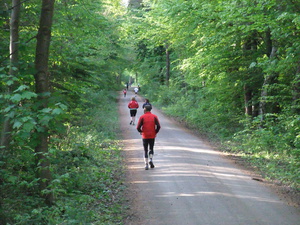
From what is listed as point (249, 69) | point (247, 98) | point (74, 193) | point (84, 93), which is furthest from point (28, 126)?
point (247, 98)

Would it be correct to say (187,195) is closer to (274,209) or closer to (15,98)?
(274,209)

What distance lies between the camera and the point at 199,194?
812cm

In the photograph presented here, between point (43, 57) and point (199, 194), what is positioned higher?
point (43, 57)

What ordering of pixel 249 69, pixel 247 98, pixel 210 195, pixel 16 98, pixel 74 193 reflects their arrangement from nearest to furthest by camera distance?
pixel 16 98, pixel 74 193, pixel 210 195, pixel 249 69, pixel 247 98

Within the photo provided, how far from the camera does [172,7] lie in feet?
52.5

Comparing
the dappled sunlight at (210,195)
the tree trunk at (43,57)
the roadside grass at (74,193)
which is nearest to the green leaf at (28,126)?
the roadside grass at (74,193)

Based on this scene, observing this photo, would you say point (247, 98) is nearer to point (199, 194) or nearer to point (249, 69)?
point (249, 69)

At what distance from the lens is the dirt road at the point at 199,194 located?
22.0ft

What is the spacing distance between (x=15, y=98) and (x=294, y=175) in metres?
7.86

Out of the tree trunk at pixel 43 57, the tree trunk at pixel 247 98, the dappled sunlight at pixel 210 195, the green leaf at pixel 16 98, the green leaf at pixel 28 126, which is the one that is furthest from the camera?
the tree trunk at pixel 247 98

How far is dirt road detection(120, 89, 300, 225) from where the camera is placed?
6.70 metres

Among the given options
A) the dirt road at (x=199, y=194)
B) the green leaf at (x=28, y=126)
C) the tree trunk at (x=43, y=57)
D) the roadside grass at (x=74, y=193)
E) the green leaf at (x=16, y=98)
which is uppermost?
the tree trunk at (x=43, y=57)

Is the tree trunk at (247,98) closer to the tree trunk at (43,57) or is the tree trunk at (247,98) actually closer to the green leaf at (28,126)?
the tree trunk at (43,57)

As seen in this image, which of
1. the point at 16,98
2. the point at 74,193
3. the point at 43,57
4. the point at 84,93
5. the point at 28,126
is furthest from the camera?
the point at 84,93
